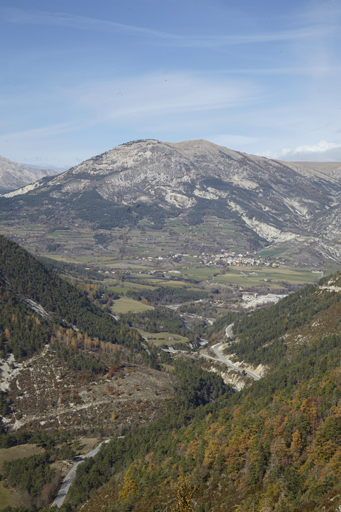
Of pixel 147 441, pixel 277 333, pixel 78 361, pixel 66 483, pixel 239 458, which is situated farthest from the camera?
pixel 277 333

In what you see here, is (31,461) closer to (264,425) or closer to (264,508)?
(264,425)

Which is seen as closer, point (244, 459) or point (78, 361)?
point (244, 459)

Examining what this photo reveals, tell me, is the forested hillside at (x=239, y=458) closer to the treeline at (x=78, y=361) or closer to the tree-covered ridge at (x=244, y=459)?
the tree-covered ridge at (x=244, y=459)

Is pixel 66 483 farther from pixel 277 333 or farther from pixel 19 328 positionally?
pixel 277 333

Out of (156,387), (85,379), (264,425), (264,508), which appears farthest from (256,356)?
(264,508)

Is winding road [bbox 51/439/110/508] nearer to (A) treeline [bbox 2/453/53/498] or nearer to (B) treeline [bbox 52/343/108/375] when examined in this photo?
(A) treeline [bbox 2/453/53/498]

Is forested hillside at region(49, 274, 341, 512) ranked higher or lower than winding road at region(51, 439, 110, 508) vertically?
higher

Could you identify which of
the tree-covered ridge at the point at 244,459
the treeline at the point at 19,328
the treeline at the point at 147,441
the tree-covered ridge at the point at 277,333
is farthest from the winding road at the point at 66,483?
the tree-covered ridge at the point at 277,333

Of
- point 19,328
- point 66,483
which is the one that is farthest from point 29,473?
point 19,328

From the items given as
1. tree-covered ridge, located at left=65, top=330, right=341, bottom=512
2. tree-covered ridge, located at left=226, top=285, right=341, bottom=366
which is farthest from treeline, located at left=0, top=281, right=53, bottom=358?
tree-covered ridge, located at left=226, top=285, right=341, bottom=366
